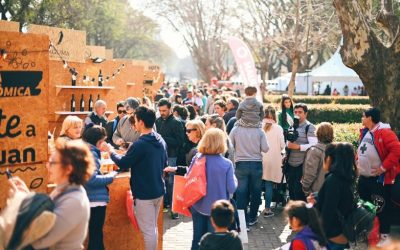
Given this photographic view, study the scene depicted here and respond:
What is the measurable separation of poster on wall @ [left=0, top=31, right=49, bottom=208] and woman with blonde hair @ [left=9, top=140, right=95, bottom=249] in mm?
1636

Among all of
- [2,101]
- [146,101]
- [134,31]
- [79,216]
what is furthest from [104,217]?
[134,31]

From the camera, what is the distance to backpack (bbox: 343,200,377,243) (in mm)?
5750

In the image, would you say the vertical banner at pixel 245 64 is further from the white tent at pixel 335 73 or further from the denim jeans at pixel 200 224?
the white tent at pixel 335 73

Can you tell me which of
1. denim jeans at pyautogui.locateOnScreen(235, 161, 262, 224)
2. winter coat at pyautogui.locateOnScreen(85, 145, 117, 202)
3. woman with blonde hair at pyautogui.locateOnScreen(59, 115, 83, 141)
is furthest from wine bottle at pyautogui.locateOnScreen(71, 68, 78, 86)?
winter coat at pyautogui.locateOnScreen(85, 145, 117, 202)

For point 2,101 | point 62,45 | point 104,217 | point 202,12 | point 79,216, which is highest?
point 202,12

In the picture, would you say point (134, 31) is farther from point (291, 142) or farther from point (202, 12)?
point (291, 142)

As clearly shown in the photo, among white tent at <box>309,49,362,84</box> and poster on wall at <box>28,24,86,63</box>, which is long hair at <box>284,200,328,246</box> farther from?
white tent at <box>309,49,362,84</box>

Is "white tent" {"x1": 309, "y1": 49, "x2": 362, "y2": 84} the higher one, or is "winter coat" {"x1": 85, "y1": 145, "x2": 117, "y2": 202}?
"white tent" {"x1": 309, "y1": 49, "x2": 362, "y2": 84}

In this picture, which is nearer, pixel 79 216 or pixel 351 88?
pixel 79 216

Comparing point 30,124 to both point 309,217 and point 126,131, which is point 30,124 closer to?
point 309,217

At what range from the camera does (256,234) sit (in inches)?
354

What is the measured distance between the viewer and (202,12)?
47938 mm

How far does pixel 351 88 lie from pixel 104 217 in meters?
46.2

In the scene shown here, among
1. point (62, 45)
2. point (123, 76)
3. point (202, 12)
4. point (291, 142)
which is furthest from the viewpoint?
point (202, 12)
